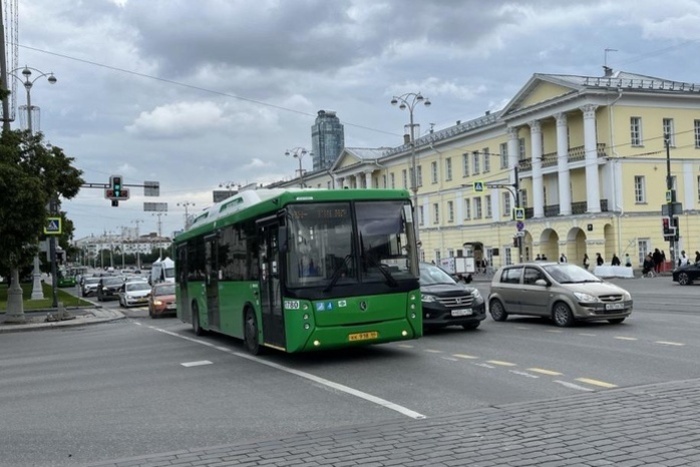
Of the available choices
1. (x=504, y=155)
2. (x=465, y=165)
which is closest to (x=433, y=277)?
(x=504, y=155)

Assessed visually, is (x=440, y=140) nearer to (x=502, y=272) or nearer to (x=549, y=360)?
(x=502, y=272)

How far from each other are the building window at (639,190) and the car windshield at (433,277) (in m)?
41.5

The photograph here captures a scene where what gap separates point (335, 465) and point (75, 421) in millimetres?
3973

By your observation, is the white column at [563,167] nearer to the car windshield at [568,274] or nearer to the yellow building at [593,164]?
the yellow building at [593,164]

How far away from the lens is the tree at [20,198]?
82.1 feet

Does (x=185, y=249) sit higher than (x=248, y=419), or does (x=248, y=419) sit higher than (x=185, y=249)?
(x=185, y=249)

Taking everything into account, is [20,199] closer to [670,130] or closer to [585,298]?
[585,298]

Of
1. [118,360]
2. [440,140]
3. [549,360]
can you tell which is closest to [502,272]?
[549,360]

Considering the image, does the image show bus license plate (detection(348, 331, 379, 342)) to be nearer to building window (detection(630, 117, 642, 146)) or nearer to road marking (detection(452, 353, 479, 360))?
road marking (detection(452, 353, 479, 360))

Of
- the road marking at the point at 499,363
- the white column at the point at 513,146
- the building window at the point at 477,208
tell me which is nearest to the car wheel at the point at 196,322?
the road marking at the point at 499,363

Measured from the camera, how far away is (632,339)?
14.3m

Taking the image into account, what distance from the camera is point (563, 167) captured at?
57.4m

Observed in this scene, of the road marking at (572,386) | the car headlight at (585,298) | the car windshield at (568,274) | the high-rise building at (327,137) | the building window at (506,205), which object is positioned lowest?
the road marking at (572,386)

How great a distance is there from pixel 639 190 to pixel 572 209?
5000 millimetres
